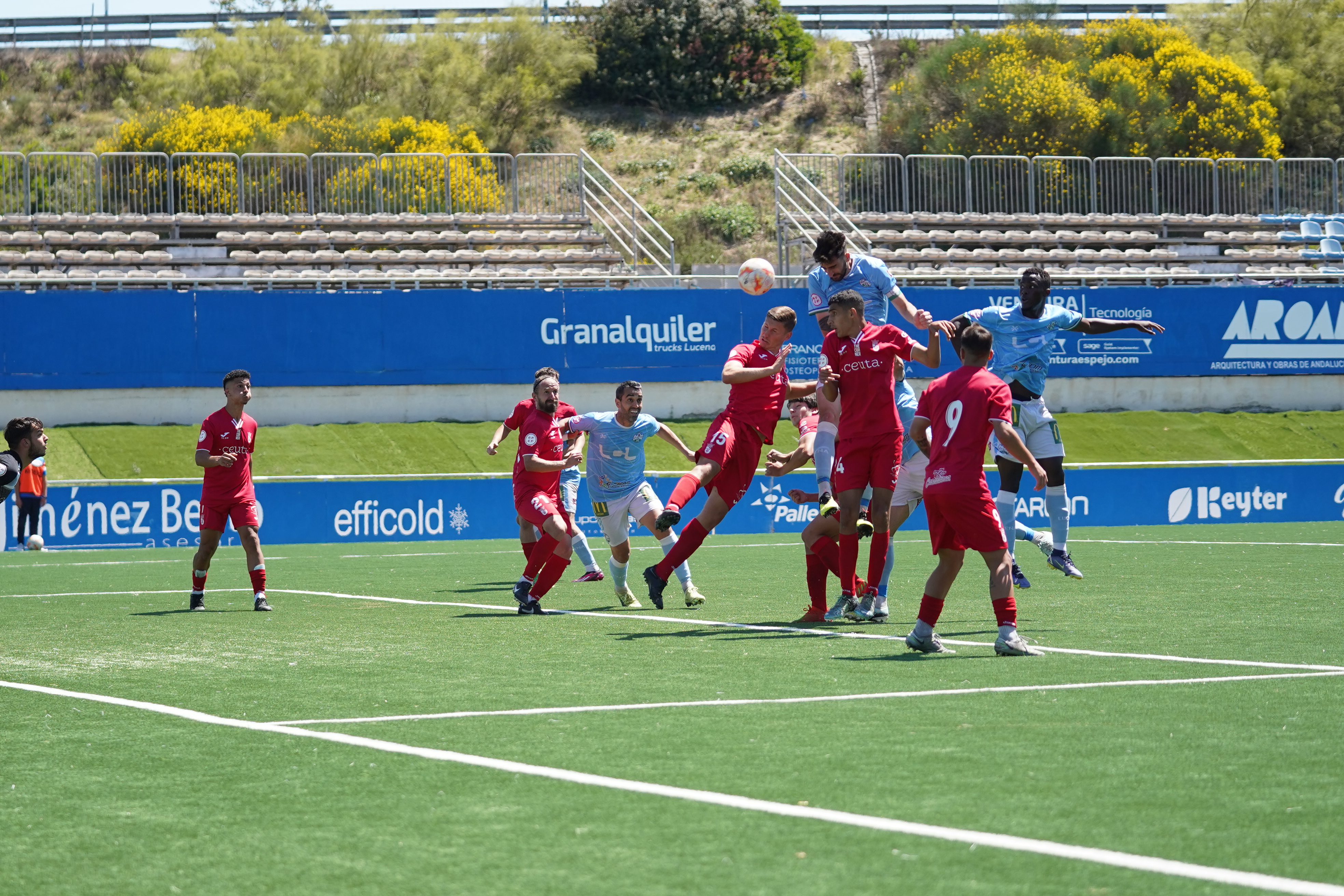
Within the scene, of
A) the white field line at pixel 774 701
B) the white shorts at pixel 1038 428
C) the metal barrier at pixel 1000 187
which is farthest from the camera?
the metal barrier at pixel 1000 187

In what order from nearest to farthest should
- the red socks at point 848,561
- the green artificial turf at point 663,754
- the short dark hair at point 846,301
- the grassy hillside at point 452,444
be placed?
1. the green artificial turf at point 663,754
2. the short dark hair at point 846,301
3. the red socks at point 848,561
4. the grassy hillside at point 452,444

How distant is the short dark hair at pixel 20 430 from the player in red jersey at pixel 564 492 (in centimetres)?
440

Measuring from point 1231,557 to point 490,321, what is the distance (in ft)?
61.7

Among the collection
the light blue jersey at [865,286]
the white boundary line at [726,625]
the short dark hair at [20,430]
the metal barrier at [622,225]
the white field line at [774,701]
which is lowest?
the white boundary line at [726,625]

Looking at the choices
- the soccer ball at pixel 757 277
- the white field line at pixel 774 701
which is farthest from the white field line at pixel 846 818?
the soccer ball at pixel 757 277

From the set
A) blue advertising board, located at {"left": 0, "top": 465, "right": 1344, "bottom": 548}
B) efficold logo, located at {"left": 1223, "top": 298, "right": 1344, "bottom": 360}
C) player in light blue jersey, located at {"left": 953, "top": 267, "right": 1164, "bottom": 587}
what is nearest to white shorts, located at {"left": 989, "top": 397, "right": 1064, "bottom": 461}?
player in light blue jersey, located at {"left": 953, "top": 267, "right": 1164, "bottom": 587}

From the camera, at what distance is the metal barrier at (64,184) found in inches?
1387

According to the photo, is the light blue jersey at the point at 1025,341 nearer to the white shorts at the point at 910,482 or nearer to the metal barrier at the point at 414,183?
the white shorts at the point at 910,482

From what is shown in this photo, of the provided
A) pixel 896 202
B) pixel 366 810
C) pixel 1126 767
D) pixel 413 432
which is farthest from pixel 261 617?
pixel 896 202

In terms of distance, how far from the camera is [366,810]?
5273 millimetres

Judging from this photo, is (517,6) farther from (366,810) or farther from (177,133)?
(366,810)

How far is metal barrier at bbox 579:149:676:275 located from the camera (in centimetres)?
3628

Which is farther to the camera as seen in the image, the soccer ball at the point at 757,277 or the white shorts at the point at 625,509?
the soccer ball at the point at 757,277

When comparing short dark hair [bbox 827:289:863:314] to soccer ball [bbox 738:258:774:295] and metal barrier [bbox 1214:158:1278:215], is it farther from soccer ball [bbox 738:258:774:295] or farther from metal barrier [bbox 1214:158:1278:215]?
metal barrier [bbox 1214:158:1278:215]
